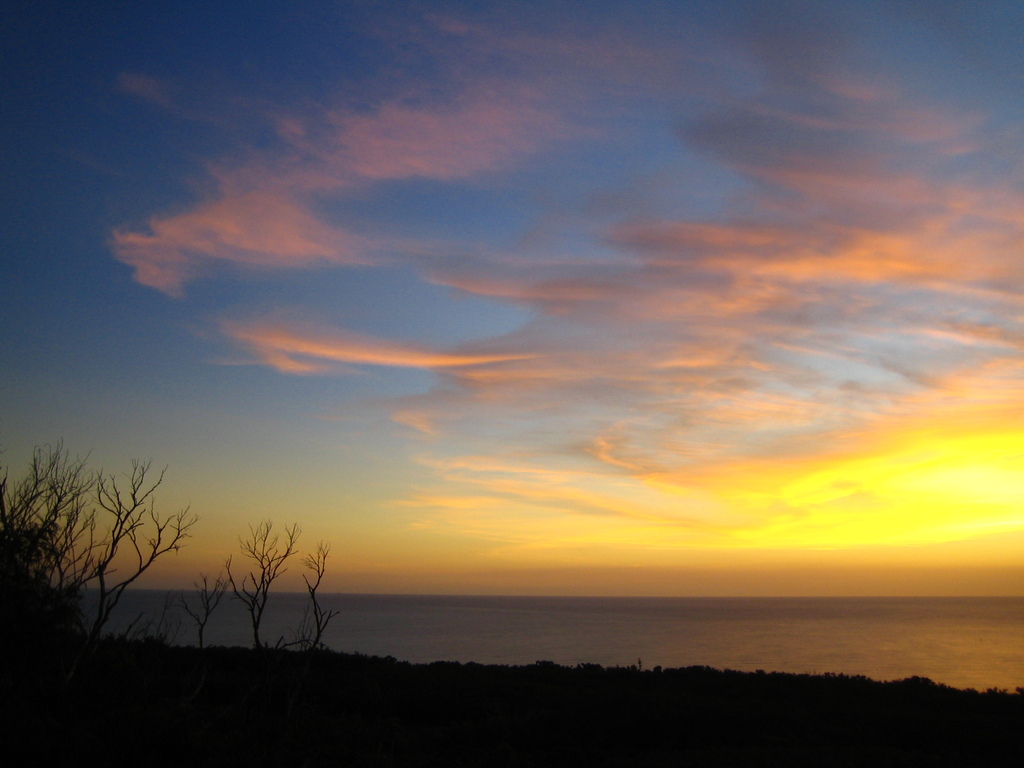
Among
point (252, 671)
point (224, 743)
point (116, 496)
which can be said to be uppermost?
point (116, 496)

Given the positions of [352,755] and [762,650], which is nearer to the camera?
[352,755]

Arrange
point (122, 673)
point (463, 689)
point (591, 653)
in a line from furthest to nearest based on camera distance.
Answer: point (591, 653) → point (463, 689) → point (122, 673)

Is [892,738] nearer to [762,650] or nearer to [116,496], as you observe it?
[116,496]

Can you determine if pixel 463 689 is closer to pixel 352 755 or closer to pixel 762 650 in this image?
pixel 352 755

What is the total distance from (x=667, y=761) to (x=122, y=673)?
19022 millimetres

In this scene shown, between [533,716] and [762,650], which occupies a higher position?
[533,716]

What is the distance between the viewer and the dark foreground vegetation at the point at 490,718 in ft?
44.7

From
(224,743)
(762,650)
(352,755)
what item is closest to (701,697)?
(352,755)

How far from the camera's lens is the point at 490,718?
21.0 metres

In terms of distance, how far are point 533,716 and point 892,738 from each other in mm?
10606

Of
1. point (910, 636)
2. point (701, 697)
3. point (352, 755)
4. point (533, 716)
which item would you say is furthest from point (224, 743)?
point (910, 636)

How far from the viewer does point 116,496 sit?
22078mm

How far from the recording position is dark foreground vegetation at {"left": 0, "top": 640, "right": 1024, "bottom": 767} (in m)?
Answer: 13.6

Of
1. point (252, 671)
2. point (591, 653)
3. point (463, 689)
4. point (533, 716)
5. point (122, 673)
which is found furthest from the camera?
point (591, 653)
